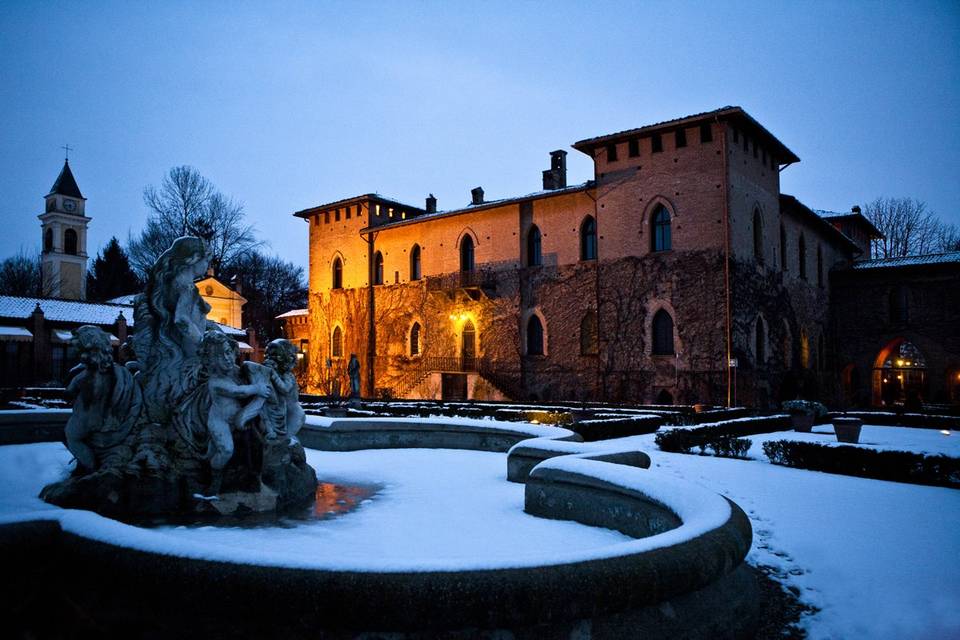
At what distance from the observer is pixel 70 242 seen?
51531 millimetres

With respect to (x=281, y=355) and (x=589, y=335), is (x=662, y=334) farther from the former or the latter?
(x=281, y=355)

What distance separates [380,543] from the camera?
4926mm

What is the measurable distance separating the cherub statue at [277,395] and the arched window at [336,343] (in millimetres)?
31542

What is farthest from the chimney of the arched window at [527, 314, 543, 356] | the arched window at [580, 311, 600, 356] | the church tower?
the church tower

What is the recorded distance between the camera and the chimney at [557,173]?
3269 centimetres

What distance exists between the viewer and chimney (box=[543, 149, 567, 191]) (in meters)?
32.7

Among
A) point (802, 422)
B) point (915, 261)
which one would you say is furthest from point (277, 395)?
point (915, 261)

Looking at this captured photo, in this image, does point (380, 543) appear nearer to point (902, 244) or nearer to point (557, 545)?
point (557, 545)

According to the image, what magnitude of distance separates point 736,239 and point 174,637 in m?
24.8

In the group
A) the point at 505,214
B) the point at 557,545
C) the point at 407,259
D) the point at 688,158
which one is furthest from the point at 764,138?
the point at 557,545

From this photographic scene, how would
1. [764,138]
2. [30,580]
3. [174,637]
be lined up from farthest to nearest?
[764,138], [30,580], [174,637]

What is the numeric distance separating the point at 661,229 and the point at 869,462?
17.1 meters

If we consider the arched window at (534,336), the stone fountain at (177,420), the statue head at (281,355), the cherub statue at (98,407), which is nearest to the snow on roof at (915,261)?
the arched window at (534,336)

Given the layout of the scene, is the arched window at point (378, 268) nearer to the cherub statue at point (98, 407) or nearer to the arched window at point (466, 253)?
the arched window at point (466, 253)
